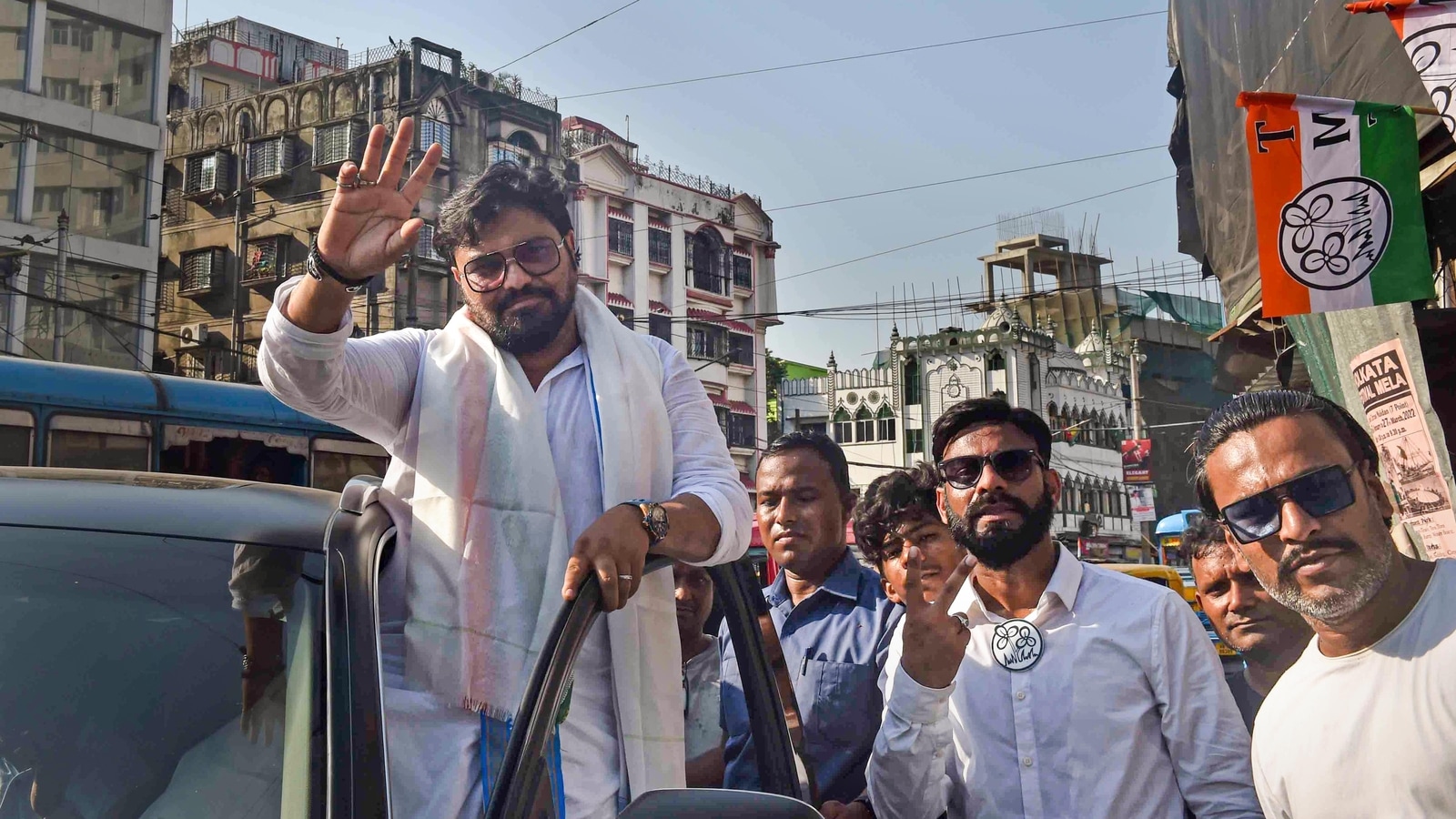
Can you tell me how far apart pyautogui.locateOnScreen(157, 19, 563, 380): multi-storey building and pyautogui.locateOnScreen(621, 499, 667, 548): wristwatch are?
3482 cm

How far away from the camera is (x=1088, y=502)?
2574 inches

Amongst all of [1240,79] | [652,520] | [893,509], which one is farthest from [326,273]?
[1240,79]

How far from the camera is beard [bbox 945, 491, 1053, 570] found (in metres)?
3.10

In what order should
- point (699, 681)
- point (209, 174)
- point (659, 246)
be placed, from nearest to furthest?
point (699, 681)
point (209, 174)
point (659, 246)

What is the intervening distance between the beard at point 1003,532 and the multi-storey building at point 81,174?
26.5m

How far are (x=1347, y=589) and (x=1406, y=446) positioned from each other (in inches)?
164

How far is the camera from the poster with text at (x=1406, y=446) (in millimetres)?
5535

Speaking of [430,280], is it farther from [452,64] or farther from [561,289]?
[561,289]

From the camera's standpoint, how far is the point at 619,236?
47.7 m

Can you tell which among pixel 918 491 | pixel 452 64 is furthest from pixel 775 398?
pixel 918 491

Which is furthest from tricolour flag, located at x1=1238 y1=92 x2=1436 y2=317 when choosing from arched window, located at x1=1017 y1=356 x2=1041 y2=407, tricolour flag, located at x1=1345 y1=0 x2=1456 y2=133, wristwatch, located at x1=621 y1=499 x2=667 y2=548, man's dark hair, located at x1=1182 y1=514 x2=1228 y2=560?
arched window, located at x1=1017 y1=356 x2=1041 y2=407

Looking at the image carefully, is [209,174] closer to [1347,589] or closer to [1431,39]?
[1431,39]

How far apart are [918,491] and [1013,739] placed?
1.59 m

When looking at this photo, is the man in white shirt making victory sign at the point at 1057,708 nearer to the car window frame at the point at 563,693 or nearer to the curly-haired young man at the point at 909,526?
the car window frame at the point at 563,693
